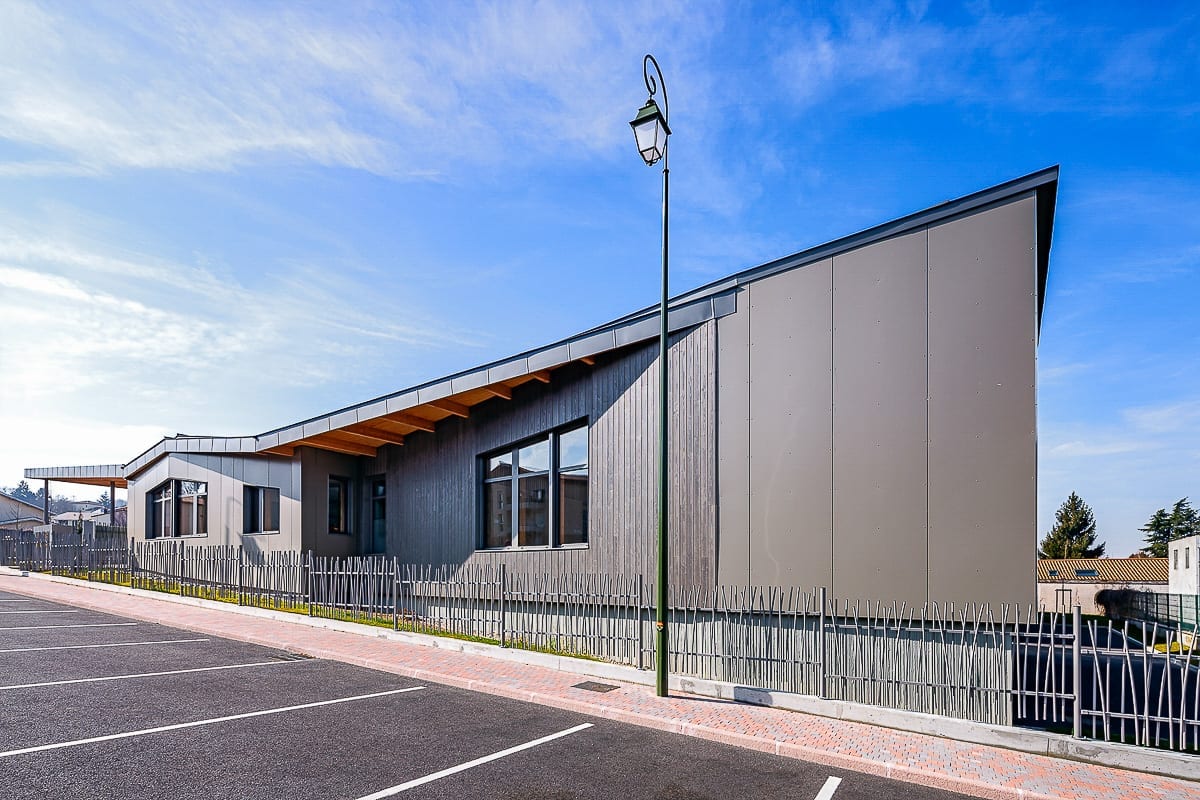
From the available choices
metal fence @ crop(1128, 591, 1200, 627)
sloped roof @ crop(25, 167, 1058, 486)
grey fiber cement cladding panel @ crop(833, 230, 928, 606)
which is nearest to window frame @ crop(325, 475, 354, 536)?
sloped roof @ crop(25, 167, 1058, 486)

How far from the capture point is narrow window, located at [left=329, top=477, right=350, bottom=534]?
22.2 m

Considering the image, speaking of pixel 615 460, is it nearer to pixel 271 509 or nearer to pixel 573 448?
pixel 573 448

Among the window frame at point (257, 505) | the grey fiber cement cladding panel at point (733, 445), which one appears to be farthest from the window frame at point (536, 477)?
the window frame at point (257, 505)

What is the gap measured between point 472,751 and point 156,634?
10.3 metres

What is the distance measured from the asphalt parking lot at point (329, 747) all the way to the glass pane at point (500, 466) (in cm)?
702

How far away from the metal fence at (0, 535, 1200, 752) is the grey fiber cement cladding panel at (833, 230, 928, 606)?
645mm

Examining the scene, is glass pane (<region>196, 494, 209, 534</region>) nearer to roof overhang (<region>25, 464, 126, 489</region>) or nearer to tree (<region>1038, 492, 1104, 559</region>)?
roof overhang (<region>25, 464, 126, 489</region>)

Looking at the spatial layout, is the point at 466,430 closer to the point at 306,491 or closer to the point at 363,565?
the point at 363,565

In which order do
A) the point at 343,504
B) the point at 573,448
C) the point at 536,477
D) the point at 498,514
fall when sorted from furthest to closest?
1. the point at 343,504
2. the point at 498,514
3. the point at 536,477
4. the point at 573,448

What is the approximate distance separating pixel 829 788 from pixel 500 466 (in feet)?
39.3

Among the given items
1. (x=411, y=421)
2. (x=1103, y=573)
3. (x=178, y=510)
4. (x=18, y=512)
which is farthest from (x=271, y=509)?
(x=1103, y=573)

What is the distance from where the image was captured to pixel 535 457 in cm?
1688

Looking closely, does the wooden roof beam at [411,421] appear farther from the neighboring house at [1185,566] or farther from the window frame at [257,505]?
the neighboring house at [1185,566]

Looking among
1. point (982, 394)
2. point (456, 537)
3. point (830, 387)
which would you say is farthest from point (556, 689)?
point (456, 537)
